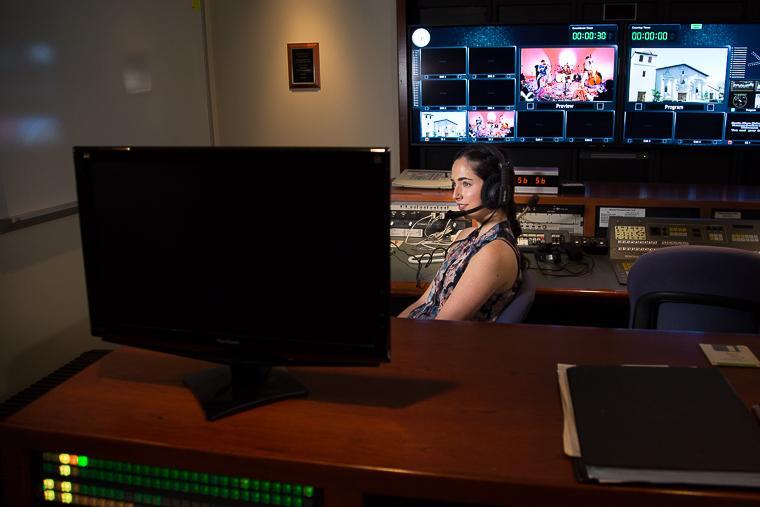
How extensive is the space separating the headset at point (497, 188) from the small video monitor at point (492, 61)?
5.60 feet

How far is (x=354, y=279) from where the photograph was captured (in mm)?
991

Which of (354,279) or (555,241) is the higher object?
(354,279)

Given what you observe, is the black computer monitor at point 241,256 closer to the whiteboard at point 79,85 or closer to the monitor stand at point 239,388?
the monitor stand at point 239,388

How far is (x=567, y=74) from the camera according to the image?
358 centimetres

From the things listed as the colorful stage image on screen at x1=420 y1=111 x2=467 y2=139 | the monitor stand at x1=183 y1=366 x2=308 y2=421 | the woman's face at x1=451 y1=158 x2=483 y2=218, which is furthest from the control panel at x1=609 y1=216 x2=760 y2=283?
the monitor stand at x1=183 y1=366 x2=308 y2=421

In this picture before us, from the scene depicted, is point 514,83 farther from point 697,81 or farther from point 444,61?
point 697,81

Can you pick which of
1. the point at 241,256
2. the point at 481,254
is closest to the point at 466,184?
the point at 481,254

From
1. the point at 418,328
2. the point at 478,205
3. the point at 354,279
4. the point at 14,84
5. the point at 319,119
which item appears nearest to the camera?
the point at 354,279

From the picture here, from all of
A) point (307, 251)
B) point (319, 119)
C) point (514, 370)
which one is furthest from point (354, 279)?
point (319, 119)

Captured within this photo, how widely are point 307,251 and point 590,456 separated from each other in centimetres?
47

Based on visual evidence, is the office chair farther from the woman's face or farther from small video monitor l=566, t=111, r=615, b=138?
small video monitor l=566, t=111, r=615, b=138

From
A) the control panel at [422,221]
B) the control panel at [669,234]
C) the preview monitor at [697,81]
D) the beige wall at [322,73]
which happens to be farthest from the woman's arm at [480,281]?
the beige wall at [322,73]

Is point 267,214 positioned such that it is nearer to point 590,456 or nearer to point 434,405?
point 434,405

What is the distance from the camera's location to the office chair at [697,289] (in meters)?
1.85
